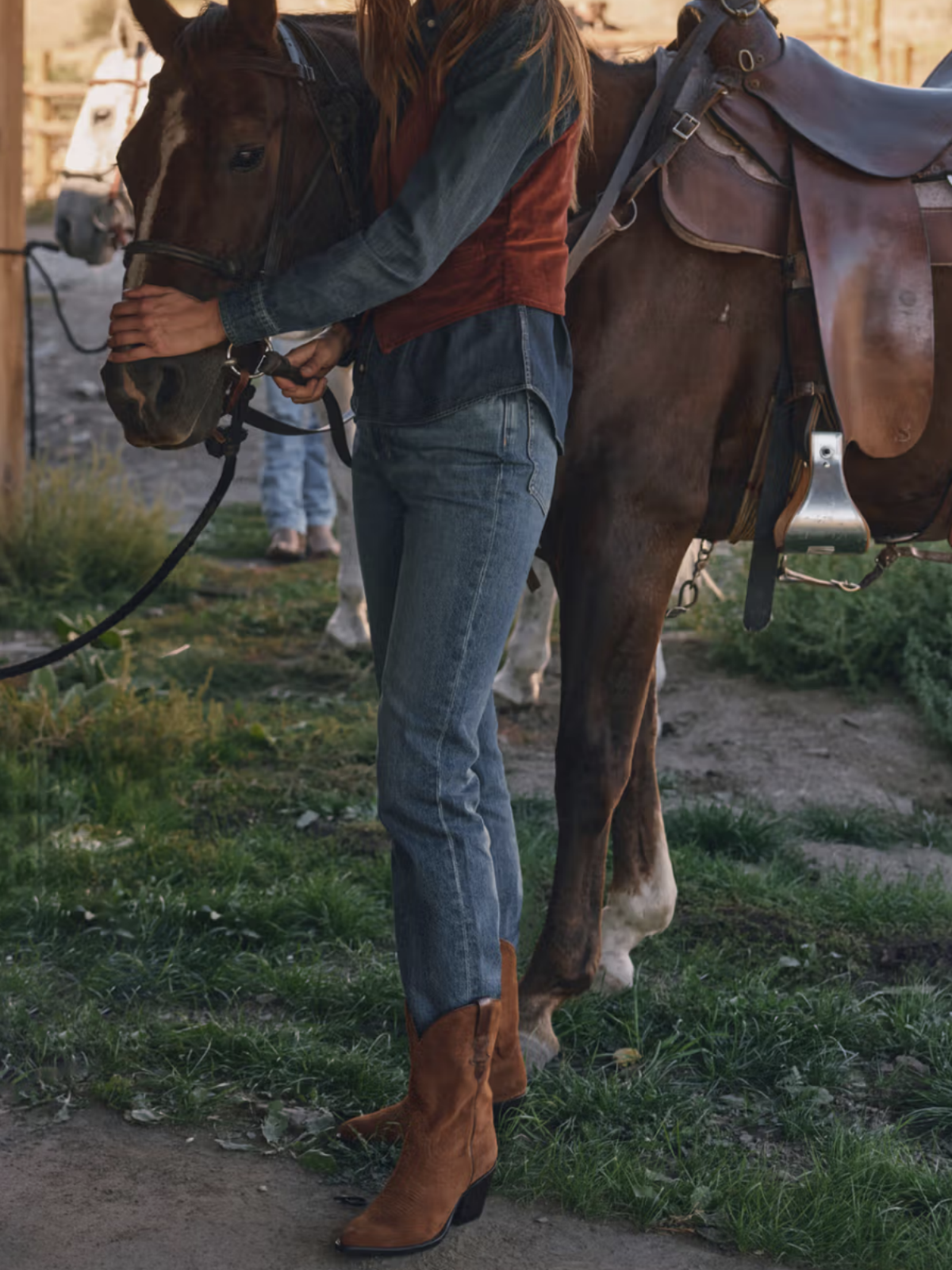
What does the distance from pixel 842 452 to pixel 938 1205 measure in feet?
4.43

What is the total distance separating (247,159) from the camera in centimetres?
232

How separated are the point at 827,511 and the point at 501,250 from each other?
3.15 ft

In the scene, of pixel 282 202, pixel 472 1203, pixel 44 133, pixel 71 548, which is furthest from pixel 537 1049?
pixel 44 133

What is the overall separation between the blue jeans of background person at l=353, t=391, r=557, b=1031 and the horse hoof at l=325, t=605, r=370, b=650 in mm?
3976

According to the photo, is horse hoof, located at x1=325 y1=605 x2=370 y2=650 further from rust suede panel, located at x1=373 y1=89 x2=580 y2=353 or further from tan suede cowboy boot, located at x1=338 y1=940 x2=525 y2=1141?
rust suede panel, located at x1=373 y1=89 x2=580 y2=353

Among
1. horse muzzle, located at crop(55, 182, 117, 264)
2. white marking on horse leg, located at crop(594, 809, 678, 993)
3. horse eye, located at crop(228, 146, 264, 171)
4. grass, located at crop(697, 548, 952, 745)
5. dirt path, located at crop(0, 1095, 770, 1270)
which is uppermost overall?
horse muzzle, located at crop(55, 182, 117, 264)

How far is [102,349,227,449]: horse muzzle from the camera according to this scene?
2273mm

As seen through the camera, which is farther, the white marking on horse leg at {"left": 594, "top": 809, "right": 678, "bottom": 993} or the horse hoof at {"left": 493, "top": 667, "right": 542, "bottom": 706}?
the horse hoof at {"left": 493, "top": 667, "right": 542, "bottom": 706}

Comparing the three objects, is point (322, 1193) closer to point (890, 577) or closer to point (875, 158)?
point (875, 158)

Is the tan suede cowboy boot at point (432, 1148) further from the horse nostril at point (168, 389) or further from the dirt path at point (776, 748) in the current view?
the dirt path at point (776, 748)

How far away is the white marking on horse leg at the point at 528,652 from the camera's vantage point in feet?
18.3

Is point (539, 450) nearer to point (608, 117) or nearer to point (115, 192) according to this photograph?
point (608, 117)

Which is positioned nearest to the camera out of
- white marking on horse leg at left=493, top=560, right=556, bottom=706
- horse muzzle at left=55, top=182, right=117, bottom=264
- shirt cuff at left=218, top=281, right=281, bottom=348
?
shirt cuff at left=218, top=281, right=281, bottom=348

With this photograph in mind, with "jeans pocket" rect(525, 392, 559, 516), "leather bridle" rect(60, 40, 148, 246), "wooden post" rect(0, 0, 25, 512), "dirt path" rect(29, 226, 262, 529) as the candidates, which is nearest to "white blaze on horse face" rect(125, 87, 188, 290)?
"jeans pocket" rect(525, 392, 559, 516)
